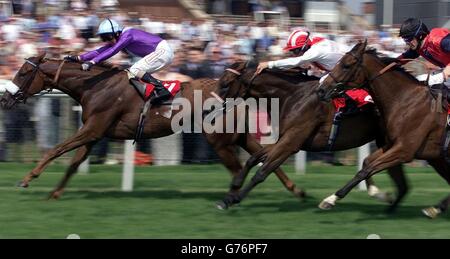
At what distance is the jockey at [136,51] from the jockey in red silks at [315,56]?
1415 millimetres

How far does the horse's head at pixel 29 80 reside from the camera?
31.2ft

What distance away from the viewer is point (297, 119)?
8.63 m

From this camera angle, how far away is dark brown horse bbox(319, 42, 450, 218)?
26.8 ft

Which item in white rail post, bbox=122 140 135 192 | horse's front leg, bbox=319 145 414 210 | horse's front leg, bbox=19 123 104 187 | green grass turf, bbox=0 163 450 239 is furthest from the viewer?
white rail post, bbox=122 140 135 192

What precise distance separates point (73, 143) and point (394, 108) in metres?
3.47

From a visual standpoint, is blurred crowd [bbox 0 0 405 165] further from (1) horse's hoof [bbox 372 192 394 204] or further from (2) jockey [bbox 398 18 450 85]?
(2) jockey [bbox 398 18 450 85]

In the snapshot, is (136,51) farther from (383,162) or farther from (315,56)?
(383,162)

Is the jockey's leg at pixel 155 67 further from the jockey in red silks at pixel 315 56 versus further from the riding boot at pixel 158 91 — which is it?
the jockey in red silks at pixel 315 56

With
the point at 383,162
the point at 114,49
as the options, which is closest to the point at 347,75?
the point at 383,162

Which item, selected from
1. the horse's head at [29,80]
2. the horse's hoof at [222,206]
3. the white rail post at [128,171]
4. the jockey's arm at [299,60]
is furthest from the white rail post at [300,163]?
the horse's head at [29,80]

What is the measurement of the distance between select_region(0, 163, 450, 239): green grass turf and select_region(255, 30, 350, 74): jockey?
4.96 ft

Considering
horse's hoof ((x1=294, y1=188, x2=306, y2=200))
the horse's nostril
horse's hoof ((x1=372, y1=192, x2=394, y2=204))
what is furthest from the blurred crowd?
the horse's nostril

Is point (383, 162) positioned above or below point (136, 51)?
below
